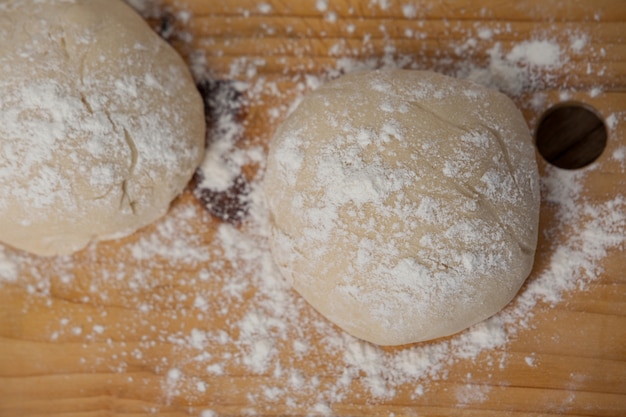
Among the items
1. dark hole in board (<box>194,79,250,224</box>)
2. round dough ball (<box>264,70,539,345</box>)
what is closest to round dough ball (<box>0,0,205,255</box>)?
dark hole in board (<box>194,79,250,224</box>)

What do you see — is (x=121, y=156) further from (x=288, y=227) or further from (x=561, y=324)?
(x=561, y=324)

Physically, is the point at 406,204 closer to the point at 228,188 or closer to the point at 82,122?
the point at 228,188

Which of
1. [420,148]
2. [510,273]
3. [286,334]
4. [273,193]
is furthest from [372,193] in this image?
[286,334]

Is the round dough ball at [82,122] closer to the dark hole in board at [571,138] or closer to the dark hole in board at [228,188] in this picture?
the dark hole in board at [228,188]

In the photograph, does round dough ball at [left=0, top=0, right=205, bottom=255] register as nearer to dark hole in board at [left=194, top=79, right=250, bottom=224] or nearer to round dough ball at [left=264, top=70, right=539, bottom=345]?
dark hole in board at [left=194, top=79, right=250, bottom=224]

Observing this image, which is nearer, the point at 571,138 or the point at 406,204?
the point at 406,204

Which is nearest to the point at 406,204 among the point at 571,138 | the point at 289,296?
the point at 289,296

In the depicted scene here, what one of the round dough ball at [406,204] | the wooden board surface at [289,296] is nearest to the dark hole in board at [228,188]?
the wooden board surface at [289,296]
